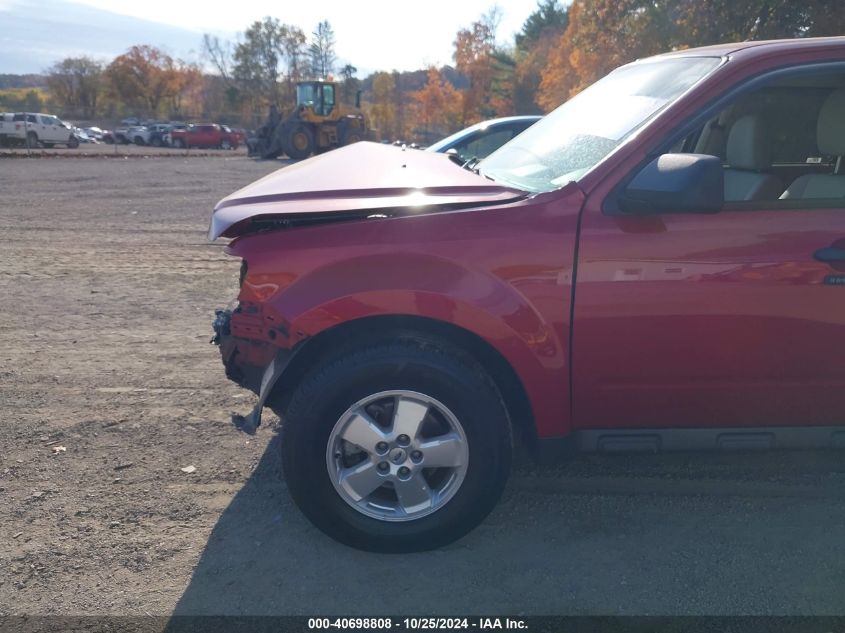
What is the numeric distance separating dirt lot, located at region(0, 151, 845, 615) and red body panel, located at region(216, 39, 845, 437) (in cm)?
61

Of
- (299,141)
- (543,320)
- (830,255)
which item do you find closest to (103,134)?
(299,141)

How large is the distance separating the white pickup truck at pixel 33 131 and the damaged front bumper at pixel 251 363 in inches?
1521

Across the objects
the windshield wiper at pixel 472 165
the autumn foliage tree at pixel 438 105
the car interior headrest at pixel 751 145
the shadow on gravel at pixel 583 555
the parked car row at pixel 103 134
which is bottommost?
the shadow on gravel at pixel 583 555

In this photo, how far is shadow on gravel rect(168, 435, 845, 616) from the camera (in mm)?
2900

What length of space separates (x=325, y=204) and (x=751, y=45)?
2022mm

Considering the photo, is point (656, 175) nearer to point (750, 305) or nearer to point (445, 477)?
point (750, 305)

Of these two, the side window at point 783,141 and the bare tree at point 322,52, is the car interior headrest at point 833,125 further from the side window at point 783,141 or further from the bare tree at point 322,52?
the bare tree at point 322,52

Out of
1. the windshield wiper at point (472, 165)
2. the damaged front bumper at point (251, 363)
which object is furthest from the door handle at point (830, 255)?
the damaged front bumper at point (251, 363)

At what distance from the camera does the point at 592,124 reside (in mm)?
3670

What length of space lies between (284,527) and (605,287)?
179 centimetres

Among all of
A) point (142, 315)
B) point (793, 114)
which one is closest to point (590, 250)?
point (793, 114)

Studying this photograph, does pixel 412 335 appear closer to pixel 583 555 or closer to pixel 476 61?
pixel 583 555

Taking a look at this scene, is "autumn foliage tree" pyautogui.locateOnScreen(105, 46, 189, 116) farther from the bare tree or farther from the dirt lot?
the dirt lot

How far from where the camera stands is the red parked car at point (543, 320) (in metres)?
3.03
